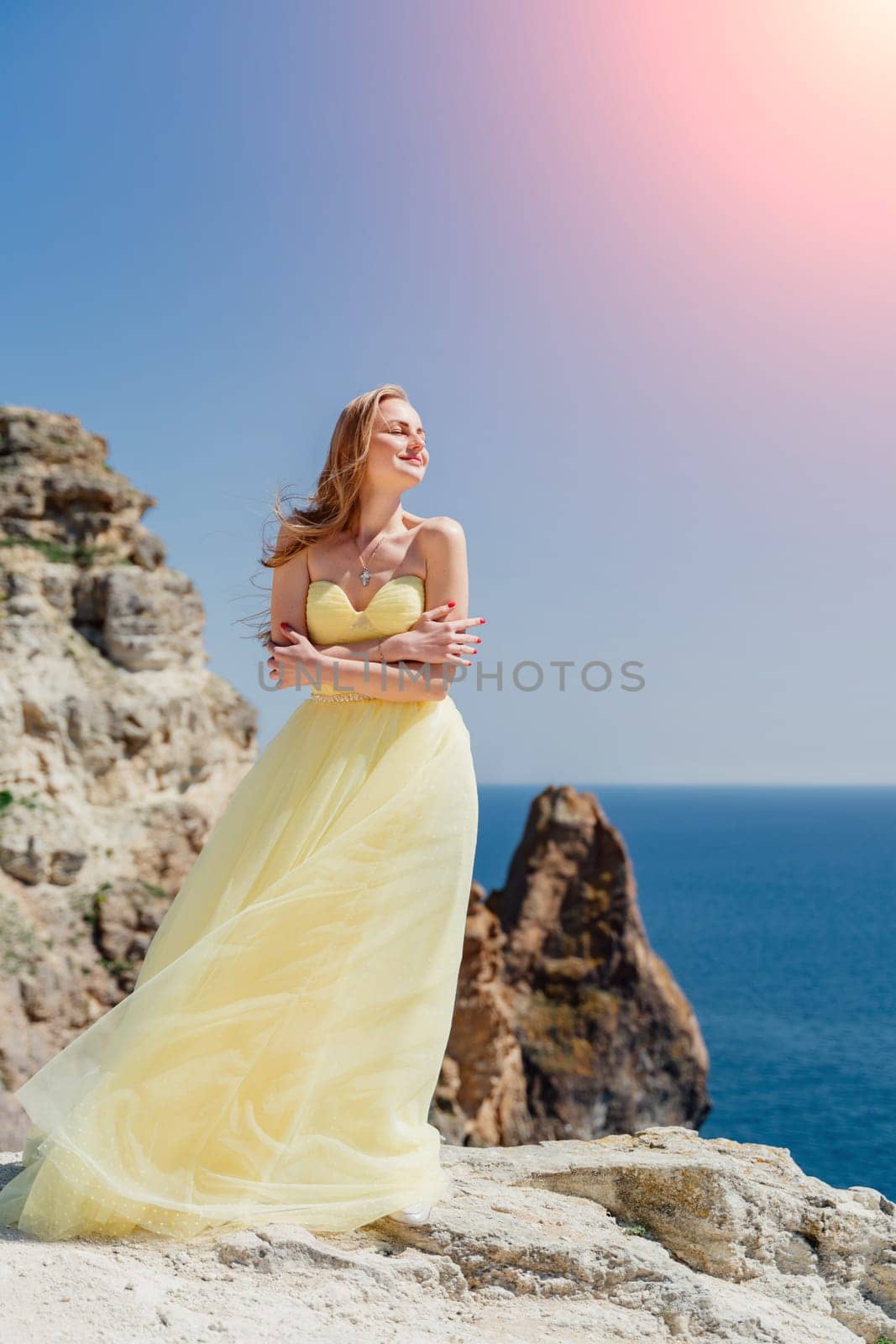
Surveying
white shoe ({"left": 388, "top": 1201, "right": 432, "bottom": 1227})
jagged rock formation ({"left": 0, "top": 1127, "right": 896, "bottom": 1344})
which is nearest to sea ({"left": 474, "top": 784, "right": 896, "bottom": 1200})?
jagged rock formation ({"left": 0, "top": 1127, "right": 896, "bottom": 1344})

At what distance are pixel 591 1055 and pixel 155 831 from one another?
60.7 ft

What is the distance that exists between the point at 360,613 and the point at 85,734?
→ 60.3 ft

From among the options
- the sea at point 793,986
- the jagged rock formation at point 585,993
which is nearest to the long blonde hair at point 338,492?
the sea at point 793,986

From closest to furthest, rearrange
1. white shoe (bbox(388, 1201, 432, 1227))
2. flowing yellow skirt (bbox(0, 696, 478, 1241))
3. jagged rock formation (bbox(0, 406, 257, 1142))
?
flowing yellow skirt (bbox(0, 696, 478, 1241)) → white shoe (bbox(388, 1201, 432, 1227)) → jagged rock formation (bbox(0, 406, 257, 1142))

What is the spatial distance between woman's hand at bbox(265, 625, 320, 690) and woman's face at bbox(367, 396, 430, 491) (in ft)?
2.40

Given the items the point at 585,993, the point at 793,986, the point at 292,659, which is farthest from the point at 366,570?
the point at 793,986

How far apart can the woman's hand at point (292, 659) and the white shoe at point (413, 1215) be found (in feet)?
6.35

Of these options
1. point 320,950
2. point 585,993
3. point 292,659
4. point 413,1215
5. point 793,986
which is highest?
point 292,659

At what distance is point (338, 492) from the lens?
4109 mm

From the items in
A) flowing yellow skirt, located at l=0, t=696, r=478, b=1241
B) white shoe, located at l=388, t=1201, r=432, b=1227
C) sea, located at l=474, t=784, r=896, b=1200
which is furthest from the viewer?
sea, located at l=474, t=784, r=896, b=1200

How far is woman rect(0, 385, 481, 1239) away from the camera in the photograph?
330 centimetres

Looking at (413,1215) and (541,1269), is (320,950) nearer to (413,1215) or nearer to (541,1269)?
(413,1215)

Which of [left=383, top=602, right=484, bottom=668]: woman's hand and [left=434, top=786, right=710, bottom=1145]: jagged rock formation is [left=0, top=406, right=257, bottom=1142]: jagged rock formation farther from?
[left=383, top=602, right=484, bottom=668]: woman's hand

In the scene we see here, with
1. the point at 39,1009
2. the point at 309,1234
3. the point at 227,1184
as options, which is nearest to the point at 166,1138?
the point at 227,1184
